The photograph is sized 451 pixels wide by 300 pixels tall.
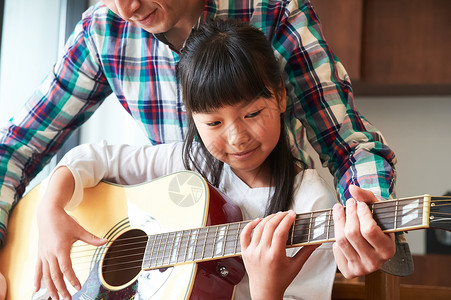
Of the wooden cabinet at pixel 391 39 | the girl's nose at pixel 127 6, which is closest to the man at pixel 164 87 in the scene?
the girl's nose at pixel 127 6

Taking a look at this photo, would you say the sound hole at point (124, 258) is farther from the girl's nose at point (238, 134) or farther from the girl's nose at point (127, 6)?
the girl's nose at point (127, 6)

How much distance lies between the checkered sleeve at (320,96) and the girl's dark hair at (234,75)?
0.10 meters

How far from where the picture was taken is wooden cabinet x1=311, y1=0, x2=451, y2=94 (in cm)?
214

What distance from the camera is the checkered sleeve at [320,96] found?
1.07 m

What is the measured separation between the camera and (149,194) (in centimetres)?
103

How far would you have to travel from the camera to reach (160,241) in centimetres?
94

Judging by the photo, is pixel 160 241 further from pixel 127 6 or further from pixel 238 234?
pixel 127 6

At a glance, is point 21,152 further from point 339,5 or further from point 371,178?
point 339,5

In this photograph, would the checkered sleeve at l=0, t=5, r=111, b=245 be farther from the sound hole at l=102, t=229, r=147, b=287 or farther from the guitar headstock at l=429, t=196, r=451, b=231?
the guitar headstock at l=429, t=196, r=451, b=231

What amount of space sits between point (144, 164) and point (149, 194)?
0.13 m

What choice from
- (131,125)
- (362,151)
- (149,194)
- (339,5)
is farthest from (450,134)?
(149,194)

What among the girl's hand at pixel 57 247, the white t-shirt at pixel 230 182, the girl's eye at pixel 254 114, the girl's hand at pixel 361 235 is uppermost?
the girl's eye at pixel 254 114

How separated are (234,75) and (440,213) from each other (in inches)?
17.0

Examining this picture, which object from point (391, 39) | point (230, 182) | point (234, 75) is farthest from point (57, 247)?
point (391, 39)
